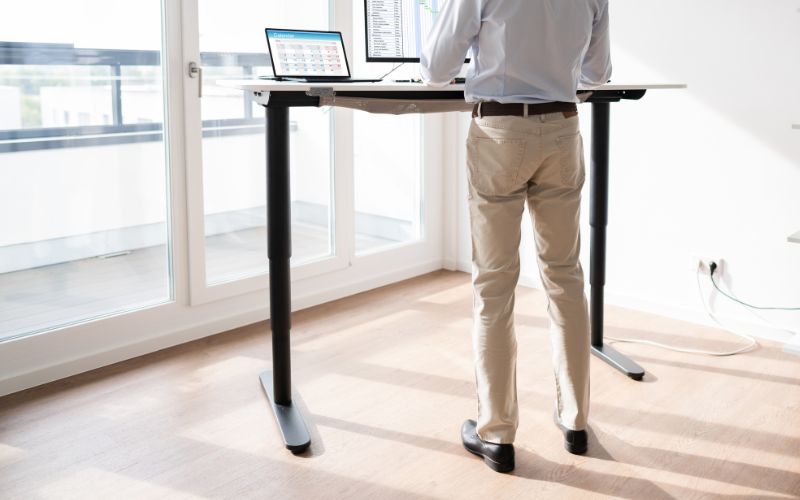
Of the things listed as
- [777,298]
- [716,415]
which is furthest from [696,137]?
[716,415]

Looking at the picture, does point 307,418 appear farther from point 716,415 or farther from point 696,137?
point 696,137

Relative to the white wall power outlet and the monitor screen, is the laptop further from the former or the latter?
the white wall power outlet

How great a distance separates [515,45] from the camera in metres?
2.00

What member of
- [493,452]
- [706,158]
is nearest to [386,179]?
[706,158]

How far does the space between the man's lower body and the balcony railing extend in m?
1.43

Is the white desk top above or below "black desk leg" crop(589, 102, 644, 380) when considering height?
above

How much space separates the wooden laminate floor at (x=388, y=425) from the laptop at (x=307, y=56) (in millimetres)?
1042

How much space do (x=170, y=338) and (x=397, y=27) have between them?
1.46 metres

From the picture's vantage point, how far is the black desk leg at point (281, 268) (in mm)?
2338

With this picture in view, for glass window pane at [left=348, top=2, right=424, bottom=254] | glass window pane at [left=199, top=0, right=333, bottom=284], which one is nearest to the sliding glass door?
glass window pane at [left=199, top=0, right=333, bottom=284]

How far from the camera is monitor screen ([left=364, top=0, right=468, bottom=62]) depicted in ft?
8.84

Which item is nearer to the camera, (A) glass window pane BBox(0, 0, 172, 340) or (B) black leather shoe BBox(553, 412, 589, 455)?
(B) black leather shoe BBox(553, 412, 589, 455)

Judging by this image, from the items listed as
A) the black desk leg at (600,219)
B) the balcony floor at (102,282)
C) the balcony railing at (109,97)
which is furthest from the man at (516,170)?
the balcony floor at (102,282)

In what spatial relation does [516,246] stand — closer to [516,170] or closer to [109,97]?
[516,170]
